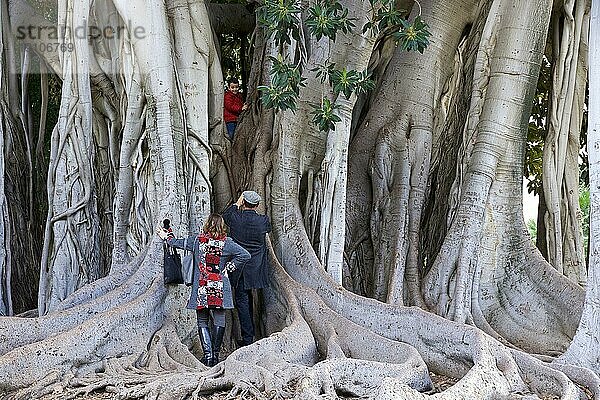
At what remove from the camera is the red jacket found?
6.26 m

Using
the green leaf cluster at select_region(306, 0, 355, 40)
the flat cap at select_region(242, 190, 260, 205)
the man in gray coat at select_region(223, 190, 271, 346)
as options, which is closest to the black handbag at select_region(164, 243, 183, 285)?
the man in gray coat at select_region(223, 190, 271, 346)

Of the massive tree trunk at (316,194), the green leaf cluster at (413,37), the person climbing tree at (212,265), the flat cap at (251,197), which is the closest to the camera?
the green leaf cluster at (413,37)

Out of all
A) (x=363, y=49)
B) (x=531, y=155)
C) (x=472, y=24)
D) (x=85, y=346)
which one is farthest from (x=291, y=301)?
(x=531, y=155)

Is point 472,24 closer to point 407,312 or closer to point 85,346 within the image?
point 407,312

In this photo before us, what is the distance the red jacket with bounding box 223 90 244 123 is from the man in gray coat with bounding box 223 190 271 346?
4.10 ft

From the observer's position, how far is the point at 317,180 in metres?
5.52

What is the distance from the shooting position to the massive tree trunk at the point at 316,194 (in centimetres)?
471

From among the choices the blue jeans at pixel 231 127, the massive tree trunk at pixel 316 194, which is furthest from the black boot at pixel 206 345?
the blue jeans at pixel 231 127

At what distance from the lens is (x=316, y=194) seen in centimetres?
550

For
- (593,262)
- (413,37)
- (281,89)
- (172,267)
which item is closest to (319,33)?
(281,89)

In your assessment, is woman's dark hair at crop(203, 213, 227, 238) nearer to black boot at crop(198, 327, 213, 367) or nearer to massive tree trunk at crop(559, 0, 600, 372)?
black boot at crop(198, 327, 213, 367)

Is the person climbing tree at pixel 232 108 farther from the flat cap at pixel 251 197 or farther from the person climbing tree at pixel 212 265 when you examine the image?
the person climbing tree at pixel 212 265

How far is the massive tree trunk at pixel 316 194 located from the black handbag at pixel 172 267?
0.10 metres

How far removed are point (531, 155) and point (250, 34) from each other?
Result: 292cm
